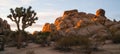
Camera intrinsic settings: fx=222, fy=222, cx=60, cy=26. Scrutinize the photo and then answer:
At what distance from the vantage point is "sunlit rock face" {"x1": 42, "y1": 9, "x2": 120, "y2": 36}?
109 feet

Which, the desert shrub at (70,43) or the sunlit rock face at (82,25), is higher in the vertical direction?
the sunlit rock face at (82,25)

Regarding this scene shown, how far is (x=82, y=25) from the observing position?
35.5 metres

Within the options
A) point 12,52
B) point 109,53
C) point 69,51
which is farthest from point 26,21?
point 109,53

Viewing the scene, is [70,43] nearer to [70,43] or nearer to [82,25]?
[70,43]

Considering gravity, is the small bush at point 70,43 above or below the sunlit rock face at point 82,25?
below

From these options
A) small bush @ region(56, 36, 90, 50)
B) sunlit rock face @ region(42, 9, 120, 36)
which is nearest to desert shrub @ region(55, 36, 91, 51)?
small bush @ region(56, 36, 90, 50)

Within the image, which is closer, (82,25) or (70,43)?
(70,43)

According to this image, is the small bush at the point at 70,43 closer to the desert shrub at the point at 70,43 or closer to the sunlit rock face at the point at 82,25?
the desert shrub at the point at 70,43

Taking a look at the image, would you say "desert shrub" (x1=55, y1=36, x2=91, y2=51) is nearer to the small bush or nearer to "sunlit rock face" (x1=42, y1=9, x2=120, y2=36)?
the small bush

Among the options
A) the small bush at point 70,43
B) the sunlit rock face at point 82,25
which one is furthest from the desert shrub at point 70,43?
the sunlit rock face at point 82,25

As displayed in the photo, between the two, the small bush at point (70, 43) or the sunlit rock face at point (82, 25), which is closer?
the small bush at point (70, 43)

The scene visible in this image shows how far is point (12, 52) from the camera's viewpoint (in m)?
22.8

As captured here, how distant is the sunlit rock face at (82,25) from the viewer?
33.3 meters

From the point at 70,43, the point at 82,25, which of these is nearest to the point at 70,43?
the point at 70,43
